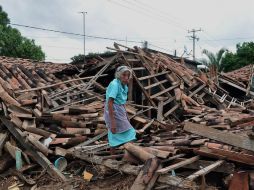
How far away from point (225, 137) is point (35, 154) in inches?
138

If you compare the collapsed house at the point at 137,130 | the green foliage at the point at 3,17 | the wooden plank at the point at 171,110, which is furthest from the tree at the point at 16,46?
the wooden plank at the point at 171,110

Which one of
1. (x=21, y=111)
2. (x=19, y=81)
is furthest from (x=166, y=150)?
(x=19, y=81)

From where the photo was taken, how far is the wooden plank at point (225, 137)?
429cm

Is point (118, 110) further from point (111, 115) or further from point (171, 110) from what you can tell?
point (171, 110)

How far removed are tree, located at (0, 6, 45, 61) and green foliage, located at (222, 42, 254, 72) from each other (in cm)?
1599

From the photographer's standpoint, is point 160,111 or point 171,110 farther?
point 171,110

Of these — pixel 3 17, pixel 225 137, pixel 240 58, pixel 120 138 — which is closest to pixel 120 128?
pixel 120 138

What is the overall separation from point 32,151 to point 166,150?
270 centimetres

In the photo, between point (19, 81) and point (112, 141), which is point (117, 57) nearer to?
point (19, 81)

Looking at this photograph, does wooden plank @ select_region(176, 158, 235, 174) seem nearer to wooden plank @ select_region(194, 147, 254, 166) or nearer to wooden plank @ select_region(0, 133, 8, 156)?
wooden plank @ select_region(194, 147, 254, 166)

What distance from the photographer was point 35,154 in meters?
6.56

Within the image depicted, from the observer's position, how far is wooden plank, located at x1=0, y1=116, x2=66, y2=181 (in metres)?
6.07

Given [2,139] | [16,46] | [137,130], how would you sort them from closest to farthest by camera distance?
[2,139]
[137,130]
[16,46]

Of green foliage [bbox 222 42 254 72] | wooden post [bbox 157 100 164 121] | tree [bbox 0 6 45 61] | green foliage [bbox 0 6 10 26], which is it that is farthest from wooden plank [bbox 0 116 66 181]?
green foliage [bbox 222 42 254 72]
